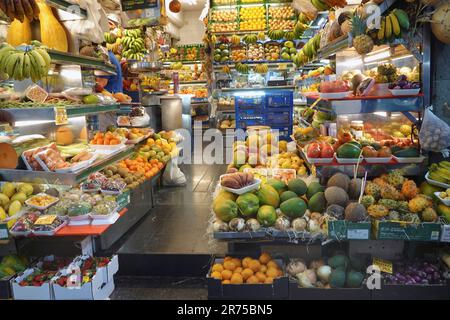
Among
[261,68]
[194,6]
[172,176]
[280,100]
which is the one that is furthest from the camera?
[194,6]

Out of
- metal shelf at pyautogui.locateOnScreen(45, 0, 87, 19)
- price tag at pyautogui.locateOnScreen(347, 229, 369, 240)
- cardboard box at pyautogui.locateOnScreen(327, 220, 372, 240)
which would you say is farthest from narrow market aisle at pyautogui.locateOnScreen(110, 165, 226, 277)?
metal shelf at pyautogui.locateOnScreen(45, 0, 87, 19)

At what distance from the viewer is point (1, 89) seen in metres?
3.42

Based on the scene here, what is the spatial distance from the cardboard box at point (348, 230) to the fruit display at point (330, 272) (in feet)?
0.71

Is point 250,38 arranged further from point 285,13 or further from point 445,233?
point 445,233

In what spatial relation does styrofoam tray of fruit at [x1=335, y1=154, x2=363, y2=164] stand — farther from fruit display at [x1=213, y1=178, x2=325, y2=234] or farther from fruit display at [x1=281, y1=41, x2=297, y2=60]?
fruit display at [x1=281, y1=41, x2=297, y2=60]

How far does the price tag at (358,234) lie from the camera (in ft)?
8.30

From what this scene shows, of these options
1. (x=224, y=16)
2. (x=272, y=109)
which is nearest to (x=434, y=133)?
(x=272, y=109)

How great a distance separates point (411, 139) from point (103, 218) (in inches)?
110

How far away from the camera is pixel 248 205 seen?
8.81 feet

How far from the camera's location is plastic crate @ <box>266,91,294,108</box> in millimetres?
9102

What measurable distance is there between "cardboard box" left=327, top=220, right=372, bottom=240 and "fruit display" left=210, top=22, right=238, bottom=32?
27.9ft

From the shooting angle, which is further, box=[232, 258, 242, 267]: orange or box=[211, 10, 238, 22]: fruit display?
box=[211, 10, 238, 22]: fruit display

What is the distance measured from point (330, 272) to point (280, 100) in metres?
6.96

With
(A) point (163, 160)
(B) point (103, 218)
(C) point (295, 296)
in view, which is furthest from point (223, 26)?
(C) point (295, 296)
